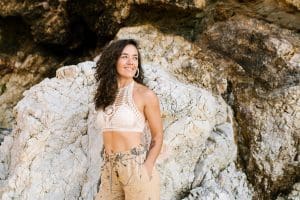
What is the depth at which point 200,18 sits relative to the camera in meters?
7.36

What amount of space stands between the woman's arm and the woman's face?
22 cm

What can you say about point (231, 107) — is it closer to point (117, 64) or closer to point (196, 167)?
point (196, 167)

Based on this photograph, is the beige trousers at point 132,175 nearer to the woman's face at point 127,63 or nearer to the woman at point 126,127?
the woman at point 126,127

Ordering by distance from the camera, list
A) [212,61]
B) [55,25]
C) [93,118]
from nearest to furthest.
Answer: [93,118], [212,61], [55,25]

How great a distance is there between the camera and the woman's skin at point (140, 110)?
12.8 ft

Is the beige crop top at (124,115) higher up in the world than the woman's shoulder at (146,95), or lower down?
lower down

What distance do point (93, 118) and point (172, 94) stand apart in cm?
92

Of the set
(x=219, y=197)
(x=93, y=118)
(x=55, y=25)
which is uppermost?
(x=55, y=25)

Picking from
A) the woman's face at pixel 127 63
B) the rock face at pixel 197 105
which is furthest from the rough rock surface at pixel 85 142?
the woman's face at pixel 127 63

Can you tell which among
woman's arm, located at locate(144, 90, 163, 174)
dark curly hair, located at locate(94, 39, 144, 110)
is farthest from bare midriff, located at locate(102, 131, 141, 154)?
dark curly hair, located at locate(94, 39, 144, 110)

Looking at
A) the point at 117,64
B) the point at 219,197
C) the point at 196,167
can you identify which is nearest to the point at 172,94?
the point at 196,167

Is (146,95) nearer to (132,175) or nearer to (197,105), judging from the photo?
(132,175)

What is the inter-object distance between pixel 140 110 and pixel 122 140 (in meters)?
0.27

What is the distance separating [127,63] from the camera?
13.3 ft
